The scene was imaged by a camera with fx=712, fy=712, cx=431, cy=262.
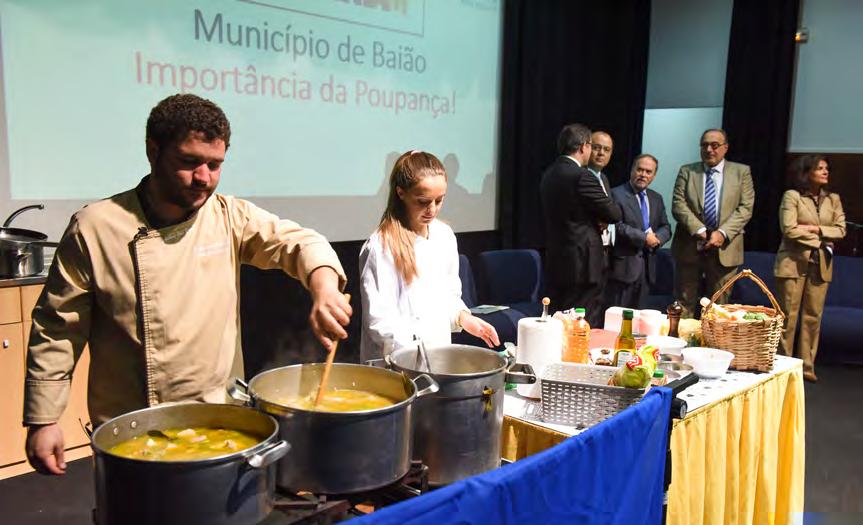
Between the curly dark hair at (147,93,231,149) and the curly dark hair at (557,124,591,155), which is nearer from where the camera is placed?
the curly dark hair at (147,93,231,149)

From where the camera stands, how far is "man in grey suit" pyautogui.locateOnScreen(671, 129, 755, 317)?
4871 millimetres

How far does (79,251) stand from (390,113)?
10.7ft

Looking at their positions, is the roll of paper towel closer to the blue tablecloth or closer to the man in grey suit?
the blue tablecloth

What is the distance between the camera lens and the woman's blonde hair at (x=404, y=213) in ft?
6.43

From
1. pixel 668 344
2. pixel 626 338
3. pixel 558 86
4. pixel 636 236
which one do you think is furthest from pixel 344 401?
pixel 558 86

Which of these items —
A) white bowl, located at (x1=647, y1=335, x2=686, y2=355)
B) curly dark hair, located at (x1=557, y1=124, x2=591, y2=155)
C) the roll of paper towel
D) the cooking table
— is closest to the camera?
the cooking table

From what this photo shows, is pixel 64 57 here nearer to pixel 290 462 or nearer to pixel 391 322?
pixel 391 322

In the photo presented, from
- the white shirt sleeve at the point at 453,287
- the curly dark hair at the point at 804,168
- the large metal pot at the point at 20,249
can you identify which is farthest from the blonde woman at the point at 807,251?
the large metal pot at the point at 20,249

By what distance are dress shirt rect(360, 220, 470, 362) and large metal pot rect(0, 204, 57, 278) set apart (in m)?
1.63

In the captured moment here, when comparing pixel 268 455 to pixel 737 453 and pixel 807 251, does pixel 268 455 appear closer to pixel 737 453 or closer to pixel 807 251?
pixel 737 453

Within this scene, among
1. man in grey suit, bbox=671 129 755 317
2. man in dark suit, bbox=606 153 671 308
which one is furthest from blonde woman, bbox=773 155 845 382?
man in dark suit, bbox=606 153 671 308

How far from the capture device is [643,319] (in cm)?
248

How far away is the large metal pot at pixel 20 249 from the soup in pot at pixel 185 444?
87.1 inches

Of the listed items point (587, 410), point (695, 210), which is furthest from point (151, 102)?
point (695, 210)
